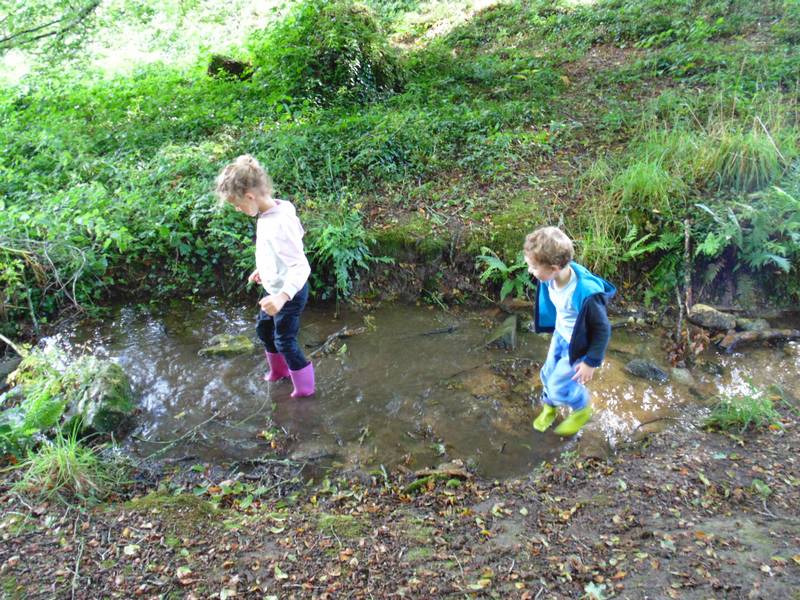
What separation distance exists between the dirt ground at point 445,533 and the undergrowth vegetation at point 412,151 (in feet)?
8.95

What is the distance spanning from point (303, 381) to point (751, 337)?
4.52 meters

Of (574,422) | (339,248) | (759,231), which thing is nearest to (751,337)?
(759,231)

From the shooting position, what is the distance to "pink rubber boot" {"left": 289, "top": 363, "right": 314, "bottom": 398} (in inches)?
178

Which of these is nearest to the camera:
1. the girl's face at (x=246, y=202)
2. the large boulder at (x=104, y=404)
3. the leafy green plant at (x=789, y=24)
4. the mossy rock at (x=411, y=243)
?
the girl's face at (x=246, y=202)

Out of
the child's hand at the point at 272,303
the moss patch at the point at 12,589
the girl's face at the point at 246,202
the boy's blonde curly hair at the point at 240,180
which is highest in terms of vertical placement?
the boy's blonde curly hair at the point at 240,180

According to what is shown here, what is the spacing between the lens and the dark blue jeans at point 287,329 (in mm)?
4145

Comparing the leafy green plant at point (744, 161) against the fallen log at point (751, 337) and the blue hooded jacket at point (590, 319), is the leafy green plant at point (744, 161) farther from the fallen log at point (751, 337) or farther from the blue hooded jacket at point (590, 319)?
the blue hooded jacket at point (590, 319)

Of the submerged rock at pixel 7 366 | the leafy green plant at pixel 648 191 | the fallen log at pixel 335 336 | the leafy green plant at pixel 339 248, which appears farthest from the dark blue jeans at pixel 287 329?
the leafy green plant at pixel 648 191

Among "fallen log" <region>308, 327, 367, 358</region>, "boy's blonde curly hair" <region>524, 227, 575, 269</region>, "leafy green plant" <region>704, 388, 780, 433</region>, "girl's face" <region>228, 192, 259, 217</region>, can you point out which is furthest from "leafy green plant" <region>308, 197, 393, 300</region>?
"leafy green plant" <region>704, 388, 780, 433</region>

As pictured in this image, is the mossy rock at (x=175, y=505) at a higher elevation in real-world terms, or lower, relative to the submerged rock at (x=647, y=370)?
higher

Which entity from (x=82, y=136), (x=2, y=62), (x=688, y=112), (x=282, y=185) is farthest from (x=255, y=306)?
(x=2, y=62)

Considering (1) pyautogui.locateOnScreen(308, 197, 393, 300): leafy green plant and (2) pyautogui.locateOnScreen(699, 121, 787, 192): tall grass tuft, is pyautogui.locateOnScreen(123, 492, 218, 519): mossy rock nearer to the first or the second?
(1) pyautogui.locateOnScreen(308, 197, 393, 300): leafy green plant

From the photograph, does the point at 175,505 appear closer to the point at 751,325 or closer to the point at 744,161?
the point at 751,325

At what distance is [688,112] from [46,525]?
882cm
